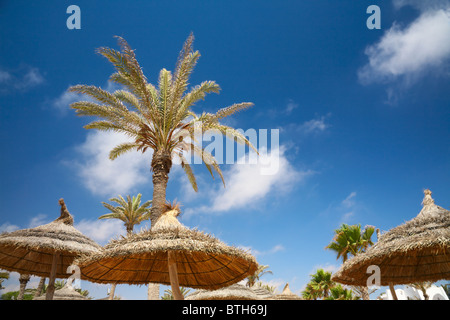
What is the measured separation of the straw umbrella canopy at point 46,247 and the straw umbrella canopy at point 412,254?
815 cm

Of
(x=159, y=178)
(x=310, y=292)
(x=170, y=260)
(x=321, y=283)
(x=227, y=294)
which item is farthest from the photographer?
(x=310, y=292)

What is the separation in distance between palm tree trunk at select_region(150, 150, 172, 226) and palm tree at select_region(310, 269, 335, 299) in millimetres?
20949

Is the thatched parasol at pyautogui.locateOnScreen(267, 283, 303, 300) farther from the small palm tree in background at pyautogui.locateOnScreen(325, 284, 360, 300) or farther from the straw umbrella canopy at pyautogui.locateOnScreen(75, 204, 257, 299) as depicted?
the straw umbrella canopy at pyautogui.locateOnScreen(75, 204, 257, 299)

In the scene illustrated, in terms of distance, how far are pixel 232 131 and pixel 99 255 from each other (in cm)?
791

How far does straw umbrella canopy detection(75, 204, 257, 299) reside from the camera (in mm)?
5242

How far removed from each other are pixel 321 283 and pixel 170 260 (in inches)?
968

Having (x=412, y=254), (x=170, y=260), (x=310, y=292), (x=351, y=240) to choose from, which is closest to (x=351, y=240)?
(x=351, y=240)

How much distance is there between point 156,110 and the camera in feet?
38.9

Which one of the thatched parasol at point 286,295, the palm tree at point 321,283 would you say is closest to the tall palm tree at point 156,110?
the thatched parasol at point 286,295

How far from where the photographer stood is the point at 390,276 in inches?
372

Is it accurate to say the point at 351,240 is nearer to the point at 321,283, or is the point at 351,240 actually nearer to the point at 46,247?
the point at 321,283

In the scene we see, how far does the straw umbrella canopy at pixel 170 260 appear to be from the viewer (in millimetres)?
5242
